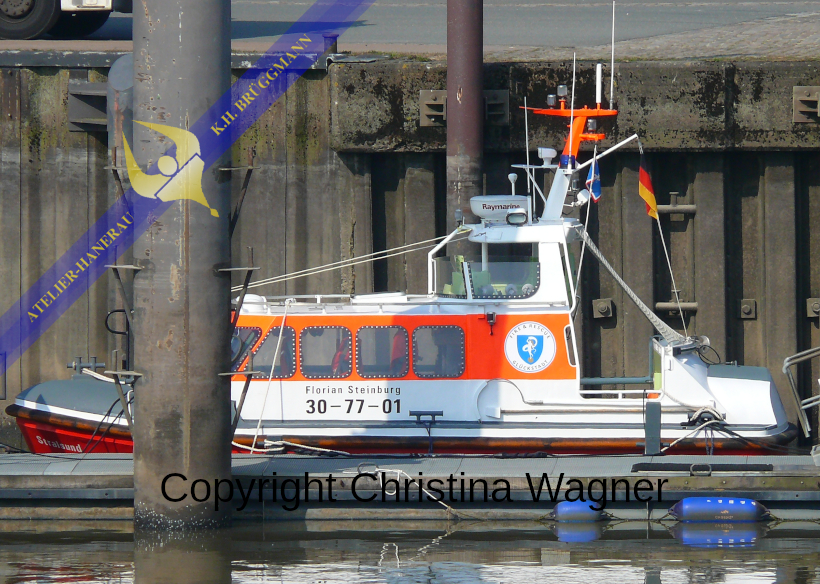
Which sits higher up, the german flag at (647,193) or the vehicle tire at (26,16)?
the vehicle tire at (26,16)

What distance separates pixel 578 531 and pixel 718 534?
95 centimetres

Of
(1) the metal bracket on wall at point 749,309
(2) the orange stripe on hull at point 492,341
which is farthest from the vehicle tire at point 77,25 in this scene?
(1) the metal bracket on wall at point 749,309

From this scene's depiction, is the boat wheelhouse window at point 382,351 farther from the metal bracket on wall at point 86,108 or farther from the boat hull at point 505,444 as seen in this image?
the metal bracket on wall at point 86,108

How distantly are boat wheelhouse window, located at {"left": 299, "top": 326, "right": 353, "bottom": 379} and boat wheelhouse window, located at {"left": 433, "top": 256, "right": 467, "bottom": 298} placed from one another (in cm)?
94

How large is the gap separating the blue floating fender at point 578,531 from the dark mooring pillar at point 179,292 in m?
2.42

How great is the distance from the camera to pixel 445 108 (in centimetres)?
1093

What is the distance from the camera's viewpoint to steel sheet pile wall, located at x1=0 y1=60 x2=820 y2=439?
1088 centimetres

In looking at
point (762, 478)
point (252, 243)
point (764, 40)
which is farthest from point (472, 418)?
point (764, 40)

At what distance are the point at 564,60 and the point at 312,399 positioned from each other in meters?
4.36

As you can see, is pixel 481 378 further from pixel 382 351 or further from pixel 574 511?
pixel 574 511

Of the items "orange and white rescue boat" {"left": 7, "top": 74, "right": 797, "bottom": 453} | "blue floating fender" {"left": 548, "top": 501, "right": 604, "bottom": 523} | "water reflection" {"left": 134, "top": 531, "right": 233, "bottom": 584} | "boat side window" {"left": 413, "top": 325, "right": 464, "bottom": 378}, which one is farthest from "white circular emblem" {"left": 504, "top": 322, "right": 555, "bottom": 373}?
"water reflection" {"left": 134, "top": 531, "right": 233, "bottom": 584}

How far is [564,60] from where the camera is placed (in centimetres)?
1112

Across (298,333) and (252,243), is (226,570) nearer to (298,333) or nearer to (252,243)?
(298,333)

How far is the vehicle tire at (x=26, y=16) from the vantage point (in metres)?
12.6
